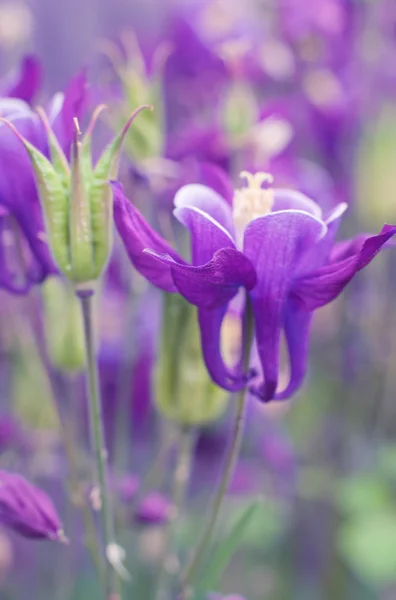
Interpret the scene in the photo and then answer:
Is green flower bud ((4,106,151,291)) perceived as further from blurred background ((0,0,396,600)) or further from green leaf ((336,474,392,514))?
green leaf ((336,474,392,514))

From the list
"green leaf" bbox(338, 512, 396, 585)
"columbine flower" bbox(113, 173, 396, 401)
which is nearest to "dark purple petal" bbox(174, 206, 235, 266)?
"columbine flower" bbox(113, 173, 396, 401)

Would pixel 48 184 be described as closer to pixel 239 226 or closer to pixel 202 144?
pixel 239 226

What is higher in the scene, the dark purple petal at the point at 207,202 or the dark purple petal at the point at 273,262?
the dark purple petal at the point at 207,202

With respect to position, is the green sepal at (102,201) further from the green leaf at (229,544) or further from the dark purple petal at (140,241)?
the green leaf at (229,544)

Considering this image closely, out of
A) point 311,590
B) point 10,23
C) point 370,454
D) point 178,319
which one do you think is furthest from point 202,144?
point 311,590

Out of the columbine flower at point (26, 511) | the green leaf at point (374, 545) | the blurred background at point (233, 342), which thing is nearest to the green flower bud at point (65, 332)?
the blurred background at point (233, 342)

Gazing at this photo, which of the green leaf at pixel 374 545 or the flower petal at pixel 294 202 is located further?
the green leaf at pixel 374 545
